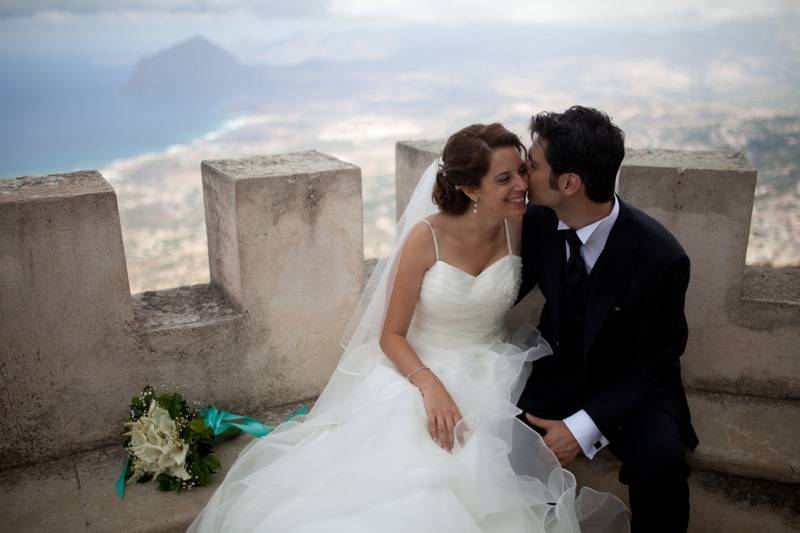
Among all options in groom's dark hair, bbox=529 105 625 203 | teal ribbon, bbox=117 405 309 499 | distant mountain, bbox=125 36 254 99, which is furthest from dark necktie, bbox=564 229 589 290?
distant mountain, bbox=125 36 254 99

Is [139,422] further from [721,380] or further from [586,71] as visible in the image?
[586,71]

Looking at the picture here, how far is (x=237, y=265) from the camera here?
279cm

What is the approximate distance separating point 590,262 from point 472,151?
1.94 ft

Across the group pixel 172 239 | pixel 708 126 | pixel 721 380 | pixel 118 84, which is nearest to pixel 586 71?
pixel 708 126

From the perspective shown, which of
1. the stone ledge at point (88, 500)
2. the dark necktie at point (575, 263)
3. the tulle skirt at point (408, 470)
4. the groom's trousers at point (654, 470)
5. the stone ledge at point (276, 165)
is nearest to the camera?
the tulle skirt at point (408, 470)

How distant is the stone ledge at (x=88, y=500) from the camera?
7.55 ft

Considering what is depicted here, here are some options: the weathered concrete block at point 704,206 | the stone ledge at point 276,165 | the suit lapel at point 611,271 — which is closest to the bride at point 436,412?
the suit lapel at point 611,271

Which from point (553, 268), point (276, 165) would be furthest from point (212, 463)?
point (553, 268)

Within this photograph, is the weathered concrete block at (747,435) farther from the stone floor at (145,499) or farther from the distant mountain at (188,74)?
the distant mountain at (188,74)

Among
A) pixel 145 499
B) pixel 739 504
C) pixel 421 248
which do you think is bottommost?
pixel 739 504

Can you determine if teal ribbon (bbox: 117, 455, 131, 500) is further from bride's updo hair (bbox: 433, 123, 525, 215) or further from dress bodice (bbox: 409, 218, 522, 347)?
bride's updo hair (bbox: 433, 123, 525, 215)

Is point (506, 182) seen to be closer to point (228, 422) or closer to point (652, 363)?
point (652, 363)

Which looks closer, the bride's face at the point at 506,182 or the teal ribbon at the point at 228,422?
the bride's face at the point at 506,182

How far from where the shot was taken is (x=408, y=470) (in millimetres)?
2055
